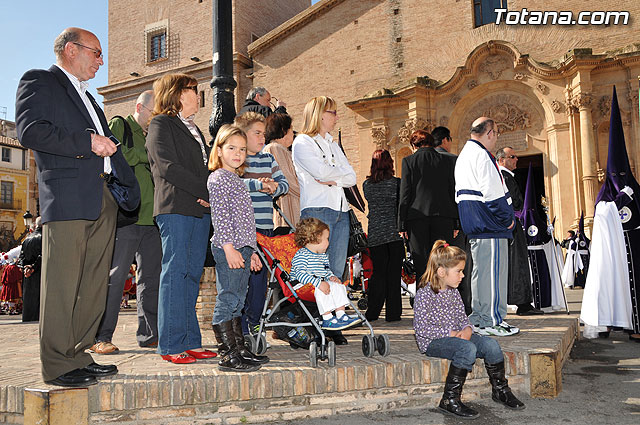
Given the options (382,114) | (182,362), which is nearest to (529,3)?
(382,114)

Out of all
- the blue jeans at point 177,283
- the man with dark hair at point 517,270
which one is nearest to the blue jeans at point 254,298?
the blue jeans at point 177,283

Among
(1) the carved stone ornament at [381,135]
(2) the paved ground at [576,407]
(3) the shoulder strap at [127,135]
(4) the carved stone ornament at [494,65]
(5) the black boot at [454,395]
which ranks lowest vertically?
(2) the paved ground at [576,407]

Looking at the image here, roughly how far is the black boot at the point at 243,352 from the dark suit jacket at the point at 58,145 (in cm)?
122

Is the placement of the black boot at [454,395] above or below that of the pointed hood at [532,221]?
below

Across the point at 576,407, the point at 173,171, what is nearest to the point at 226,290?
the point at 173,171

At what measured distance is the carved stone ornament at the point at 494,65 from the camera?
1867 centimetres

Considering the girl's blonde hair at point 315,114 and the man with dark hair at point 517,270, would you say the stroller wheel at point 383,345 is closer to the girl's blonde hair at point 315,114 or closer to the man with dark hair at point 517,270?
the girl's blonde hair at point 315,114

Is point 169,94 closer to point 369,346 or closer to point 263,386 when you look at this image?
point 263,386

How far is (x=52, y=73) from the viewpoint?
3182 millimetres

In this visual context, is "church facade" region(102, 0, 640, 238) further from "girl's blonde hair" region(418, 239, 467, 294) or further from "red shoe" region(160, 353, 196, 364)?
"red shoe" region(160, 353, 196, 364)

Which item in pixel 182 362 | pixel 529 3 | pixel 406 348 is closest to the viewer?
pixel 182 362

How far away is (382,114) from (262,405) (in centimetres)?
1822

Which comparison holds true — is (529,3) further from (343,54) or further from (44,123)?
(44,123)

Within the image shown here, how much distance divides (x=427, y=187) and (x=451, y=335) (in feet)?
7.93
